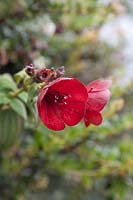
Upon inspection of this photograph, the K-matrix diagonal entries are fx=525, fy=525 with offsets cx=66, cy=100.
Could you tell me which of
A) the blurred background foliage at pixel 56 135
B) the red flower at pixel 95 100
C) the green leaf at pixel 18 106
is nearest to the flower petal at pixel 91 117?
the red flower at pixel 95 100

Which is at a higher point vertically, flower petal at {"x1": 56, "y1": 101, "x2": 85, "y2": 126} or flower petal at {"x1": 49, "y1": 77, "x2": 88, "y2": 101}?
flower petal at {"x1": 49, "y1": 77, "x2": 88, "y2": 101}

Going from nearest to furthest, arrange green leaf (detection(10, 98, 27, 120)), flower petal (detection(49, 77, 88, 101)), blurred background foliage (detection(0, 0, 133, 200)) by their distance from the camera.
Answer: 1. flower petal (detection(49, 77, 88, 101))
2. green leaf (detection(10, 98, 27, 120))
3. blurred background foliage (detection(0, 0, 133, 200))

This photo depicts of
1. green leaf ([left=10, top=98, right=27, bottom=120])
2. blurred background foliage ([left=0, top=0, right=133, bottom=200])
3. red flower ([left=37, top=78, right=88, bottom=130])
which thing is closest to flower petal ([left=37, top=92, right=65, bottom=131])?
red flower ([left=37, top=78, right=88, bottom=130])

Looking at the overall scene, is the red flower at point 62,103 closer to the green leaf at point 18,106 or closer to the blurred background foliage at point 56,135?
the green leaf at point 18,106

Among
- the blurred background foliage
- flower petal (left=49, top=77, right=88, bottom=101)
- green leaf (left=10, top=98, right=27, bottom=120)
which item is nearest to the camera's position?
flower petal (left=49, top=77, right=88, bottom=101)

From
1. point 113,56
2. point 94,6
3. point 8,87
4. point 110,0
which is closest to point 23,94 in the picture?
point 8,87

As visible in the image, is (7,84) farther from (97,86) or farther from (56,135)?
(56,135)

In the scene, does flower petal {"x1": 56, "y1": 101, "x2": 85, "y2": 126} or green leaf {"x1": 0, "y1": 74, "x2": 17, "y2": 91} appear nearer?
flower petal {"x1": 56, "y1": 101, "x2": 85, "y2": 126}

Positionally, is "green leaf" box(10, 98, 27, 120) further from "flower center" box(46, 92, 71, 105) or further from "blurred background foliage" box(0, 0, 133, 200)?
"blurred background foliage" box(0, 0, 133, 200)
